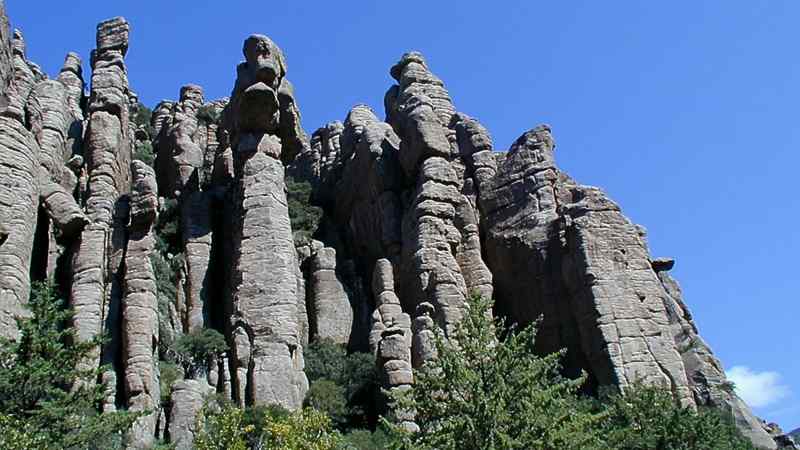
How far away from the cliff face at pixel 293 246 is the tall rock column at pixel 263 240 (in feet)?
0.24

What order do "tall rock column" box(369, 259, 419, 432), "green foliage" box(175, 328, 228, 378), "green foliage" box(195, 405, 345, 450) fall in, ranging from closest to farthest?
1. "green foliage" box(195, 405, 345, 450)
2. "tall rock column" box(369, 259, 419, 432)
3. "green foliage" box(175, 328, 228, 378)

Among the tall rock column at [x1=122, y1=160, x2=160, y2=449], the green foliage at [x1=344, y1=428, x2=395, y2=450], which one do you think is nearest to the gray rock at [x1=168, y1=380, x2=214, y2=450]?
the tall rock column at [x1=122, y1=160, x2=160, y2=449]

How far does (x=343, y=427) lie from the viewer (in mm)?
29812

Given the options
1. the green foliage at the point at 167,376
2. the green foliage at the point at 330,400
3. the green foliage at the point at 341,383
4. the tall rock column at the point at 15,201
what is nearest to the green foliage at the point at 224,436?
the tall rock column at the point at 15,201

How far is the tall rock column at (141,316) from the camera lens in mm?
25641

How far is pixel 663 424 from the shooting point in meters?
23.4

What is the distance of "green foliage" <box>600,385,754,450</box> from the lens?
22984 millimetres

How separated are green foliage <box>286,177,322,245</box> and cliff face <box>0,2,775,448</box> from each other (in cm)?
74

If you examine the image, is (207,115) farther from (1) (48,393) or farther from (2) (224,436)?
(2) (224,436)

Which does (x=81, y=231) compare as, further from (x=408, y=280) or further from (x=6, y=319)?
(x=408, y=280)

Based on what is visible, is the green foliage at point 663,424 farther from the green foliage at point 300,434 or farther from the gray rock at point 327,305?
the gray rock at point 327,305

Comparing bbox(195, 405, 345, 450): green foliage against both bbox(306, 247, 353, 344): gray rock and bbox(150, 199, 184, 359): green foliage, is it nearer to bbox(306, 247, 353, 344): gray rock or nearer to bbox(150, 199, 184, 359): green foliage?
bbox(150, 199, 184, 359): green foliage

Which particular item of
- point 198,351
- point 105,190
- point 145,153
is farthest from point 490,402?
point 145,153

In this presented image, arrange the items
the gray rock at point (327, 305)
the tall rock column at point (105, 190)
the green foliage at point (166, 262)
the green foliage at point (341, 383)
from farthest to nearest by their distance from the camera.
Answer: the gray rock at point (327, 305) < the green foliage at point (166, 262) < the green foliage at point (341, 383) < the tall rock column at point (105, 190)
